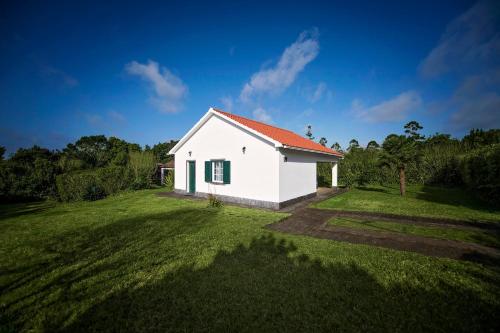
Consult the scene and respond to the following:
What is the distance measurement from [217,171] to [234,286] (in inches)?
355

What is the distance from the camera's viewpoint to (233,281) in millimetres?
3670

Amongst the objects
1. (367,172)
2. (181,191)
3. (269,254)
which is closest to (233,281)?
(269,254)

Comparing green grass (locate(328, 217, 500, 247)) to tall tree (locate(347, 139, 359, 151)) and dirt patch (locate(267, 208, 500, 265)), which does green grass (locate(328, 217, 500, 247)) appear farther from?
tall tree (locate(347, 139, 359, 151))

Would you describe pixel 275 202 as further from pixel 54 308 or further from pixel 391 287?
pixel 54 308

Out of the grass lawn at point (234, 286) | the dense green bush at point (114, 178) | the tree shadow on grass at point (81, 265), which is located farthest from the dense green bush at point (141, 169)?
the grass lawn at point (234, 286)

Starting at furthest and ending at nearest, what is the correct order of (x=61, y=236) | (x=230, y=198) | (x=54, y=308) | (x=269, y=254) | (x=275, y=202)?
(x=230, y=198)
(x=275, y=202)
(x=61, y=236)
(x=269, y=254)
(x=54, y=308)

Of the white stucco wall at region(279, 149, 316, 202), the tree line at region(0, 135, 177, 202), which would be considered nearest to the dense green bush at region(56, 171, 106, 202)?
the tree line at region(0, 135, 177, 202)

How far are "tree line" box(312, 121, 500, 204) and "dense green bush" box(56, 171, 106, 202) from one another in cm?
1743

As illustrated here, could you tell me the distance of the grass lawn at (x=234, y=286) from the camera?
2752mm

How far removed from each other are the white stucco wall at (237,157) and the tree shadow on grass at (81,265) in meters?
3.72

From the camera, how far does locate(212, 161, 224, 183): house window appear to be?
475 inches

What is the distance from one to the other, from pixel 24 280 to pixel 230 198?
811cm

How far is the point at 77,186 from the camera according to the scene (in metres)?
13.2

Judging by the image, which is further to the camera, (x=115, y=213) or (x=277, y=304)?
(x=115, y=213)
